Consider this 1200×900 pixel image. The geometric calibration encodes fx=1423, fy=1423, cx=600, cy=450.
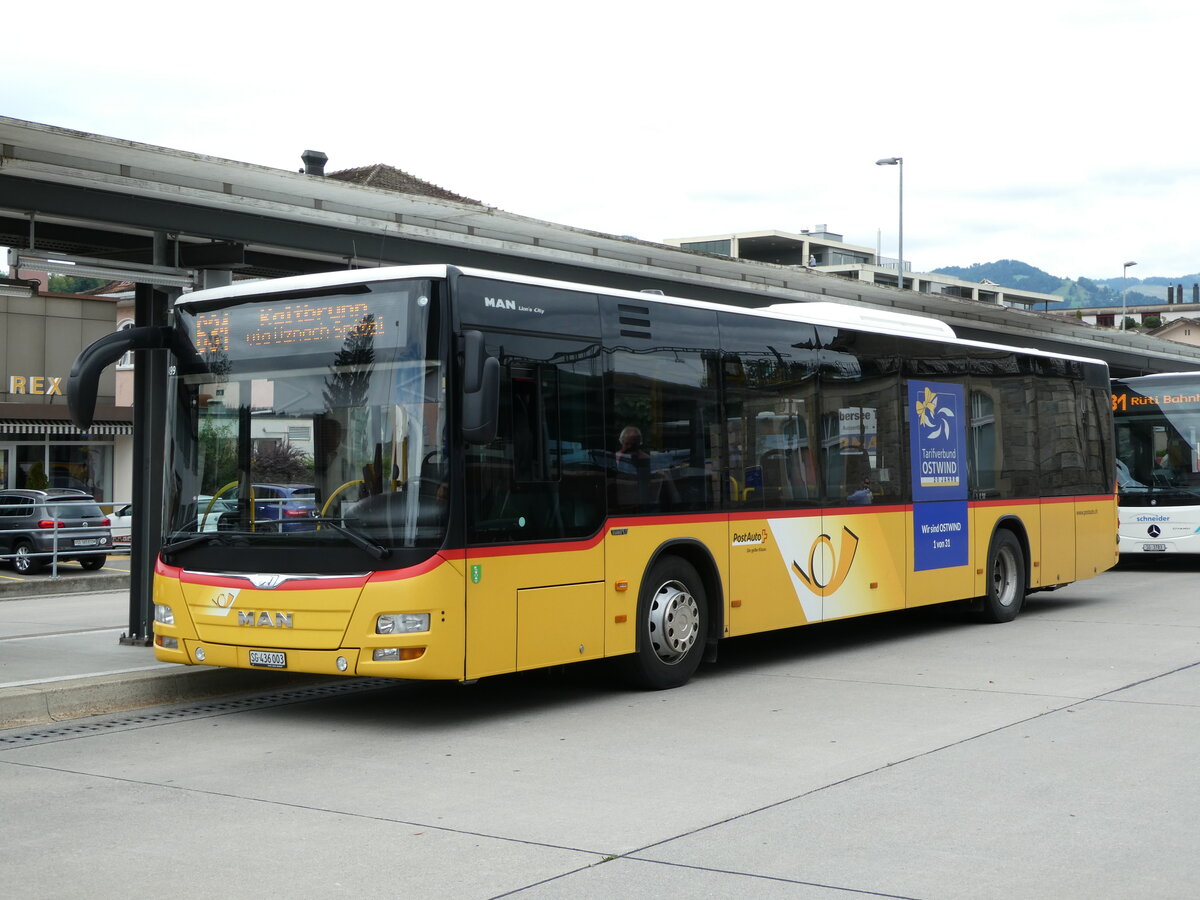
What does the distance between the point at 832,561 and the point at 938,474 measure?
2303 millimetres

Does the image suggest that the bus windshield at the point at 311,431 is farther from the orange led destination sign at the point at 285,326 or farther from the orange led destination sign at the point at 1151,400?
the orange led destination sign at the point at 1151,400

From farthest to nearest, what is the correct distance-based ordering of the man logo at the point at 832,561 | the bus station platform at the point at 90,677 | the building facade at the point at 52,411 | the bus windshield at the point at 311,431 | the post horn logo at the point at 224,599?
the building facade at the point at 52,411 → the man logo at the point at 832,561 → the bus station platform at the point at 90,677 → the post horn logo at the point at 224,599 → the bus windshield at the point at 311,431

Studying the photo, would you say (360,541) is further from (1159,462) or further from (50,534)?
(50,534)

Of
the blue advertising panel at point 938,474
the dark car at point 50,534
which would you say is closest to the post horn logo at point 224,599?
the blue advertising panel at point 938,474

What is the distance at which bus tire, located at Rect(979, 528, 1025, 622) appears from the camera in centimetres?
1524

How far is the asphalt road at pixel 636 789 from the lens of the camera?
570 cm

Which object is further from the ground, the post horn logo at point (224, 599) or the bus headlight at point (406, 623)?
the post horn logo at point (224, 599)

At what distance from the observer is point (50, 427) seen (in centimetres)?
3922

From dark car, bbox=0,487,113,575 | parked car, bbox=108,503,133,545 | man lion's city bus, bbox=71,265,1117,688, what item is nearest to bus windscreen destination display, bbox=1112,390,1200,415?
man lion's city bus, bbox=71,265,1117,688

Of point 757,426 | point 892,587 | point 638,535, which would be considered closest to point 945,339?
point 892,587

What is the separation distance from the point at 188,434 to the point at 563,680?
3.59 m

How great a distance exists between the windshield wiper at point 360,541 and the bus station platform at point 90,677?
225 cm

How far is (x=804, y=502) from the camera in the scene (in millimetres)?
12227

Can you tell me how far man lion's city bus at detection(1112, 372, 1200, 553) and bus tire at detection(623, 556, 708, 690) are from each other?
13539mm
